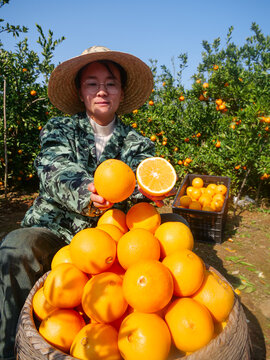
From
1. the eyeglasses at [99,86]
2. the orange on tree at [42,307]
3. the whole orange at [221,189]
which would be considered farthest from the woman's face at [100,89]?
the whole orange at [221,189]

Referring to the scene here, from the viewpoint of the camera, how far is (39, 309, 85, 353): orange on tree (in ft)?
3.79

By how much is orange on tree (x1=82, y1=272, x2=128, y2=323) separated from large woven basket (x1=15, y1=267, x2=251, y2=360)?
0.65ft

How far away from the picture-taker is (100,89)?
2.10m

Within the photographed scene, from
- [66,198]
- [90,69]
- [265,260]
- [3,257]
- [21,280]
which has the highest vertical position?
[90,69]

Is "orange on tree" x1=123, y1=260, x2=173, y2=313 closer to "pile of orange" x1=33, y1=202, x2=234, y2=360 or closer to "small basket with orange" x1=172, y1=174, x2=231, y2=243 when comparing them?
"pile of orange" x1=33, y1=202, x2=234, y2=360

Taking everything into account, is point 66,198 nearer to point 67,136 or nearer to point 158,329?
point 67,136

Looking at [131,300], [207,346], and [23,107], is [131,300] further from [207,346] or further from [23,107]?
[23,107]

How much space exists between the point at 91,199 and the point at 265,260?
300cm

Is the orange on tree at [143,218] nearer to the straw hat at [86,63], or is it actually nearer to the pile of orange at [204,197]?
the straw hat at [86,63]

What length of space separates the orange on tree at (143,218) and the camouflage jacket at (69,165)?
0.31 meters

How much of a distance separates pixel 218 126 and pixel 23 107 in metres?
4.36

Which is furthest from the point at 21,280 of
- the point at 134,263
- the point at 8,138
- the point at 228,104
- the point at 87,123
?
the point at 228,104

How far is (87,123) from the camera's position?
2.31 metres

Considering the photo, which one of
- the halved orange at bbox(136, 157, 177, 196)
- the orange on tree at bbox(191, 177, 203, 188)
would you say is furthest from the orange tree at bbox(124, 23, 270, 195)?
the halved orange at bbox(136, 157, 177, 196)
